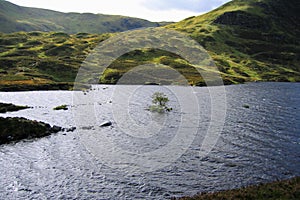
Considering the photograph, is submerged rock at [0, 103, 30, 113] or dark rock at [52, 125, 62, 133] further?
submerged rock at [0, 103, 30, 113]

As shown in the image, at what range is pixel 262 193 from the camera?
31.0 meters

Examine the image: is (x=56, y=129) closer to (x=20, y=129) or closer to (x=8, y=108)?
(x=20, y=129)

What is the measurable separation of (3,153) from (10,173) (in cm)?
880

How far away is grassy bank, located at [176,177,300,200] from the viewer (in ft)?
98.8

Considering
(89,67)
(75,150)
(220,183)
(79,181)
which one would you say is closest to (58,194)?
(79,181)

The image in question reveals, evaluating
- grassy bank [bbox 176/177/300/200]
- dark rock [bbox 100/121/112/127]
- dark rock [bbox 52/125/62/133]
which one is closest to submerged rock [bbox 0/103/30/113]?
dark rock [bbox 52/125/62/133]

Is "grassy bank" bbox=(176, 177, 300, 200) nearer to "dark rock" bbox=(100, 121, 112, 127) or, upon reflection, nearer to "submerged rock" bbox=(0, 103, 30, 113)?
"dark rock" bbox=(100, 121, 112, 127)

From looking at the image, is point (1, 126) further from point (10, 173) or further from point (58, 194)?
point (58, 194)

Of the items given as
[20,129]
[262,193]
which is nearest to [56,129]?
[20,129]

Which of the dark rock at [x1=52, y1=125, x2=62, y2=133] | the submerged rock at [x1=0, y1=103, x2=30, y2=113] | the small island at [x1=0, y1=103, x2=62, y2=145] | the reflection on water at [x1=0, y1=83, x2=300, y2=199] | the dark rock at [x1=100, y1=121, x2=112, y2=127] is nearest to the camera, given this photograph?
the reflection on water at [x1=0, y1=83, x2=300, y2=199]

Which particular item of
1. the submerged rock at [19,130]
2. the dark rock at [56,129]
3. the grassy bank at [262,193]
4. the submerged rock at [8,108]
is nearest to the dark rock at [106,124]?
the dark rock at [56,129]

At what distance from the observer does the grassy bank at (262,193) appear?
98.8 ft

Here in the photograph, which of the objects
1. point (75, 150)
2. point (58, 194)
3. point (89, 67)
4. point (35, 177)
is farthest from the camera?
point (89, 67)

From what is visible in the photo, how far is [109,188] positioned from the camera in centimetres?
3500
